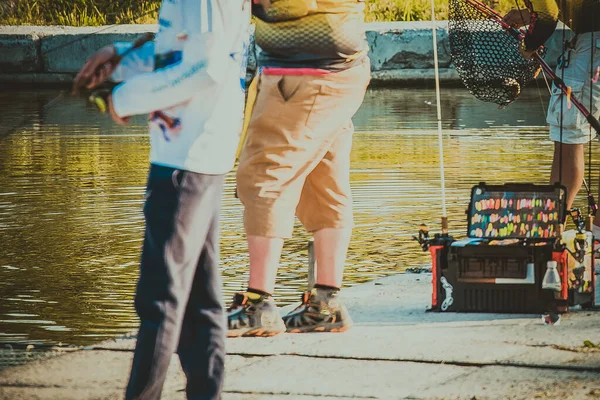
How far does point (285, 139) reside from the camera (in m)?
5.44

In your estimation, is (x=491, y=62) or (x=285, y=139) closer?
(x=285, y=139)

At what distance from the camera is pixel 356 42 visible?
18.1ft

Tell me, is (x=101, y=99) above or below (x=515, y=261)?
above

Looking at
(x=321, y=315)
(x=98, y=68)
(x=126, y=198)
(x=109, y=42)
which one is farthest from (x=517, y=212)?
(x=109, y=42)

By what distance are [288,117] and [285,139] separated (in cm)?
9

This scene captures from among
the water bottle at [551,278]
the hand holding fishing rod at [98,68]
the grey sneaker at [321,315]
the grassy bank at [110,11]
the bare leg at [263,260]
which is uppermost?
the grassy bank at [110,11]

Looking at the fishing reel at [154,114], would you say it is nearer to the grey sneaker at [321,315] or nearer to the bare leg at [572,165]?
the grey sneaker at [321,315]

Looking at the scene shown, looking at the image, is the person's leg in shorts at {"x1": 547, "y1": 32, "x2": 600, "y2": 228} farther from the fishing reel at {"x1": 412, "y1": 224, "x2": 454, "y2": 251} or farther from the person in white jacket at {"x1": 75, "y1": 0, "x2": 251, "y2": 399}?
the person in white jacket at {"x1": 75, "y1": 0, "x2": 251, "y2": 399}

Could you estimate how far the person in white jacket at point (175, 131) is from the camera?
3854mm

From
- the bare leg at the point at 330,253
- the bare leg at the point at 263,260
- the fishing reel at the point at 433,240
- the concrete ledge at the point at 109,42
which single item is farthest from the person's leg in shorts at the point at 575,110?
the concrete ledge at the point at 109,42

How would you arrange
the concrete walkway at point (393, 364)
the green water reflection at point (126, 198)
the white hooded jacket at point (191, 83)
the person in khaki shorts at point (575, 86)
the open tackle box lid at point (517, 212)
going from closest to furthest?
1. the white hooded jacket at point (191, 83)
2. the concrete walkway at point (393, 364)
3. the open tackle box lid at point (517, 212)
4. the green water reflection at point (126, 198)
5. the person in khaki shorts at point (575, 86)

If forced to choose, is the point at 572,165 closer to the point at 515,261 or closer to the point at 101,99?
the point at 515,261

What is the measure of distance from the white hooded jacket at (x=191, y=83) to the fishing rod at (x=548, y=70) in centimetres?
286

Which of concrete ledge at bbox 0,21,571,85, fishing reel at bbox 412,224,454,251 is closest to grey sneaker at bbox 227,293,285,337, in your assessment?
fishing reel at bbox 412,224,454,251
